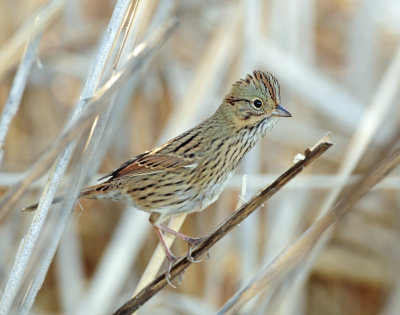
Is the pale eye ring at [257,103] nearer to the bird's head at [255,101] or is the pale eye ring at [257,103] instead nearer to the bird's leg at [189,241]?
the bird's head at [255,101]

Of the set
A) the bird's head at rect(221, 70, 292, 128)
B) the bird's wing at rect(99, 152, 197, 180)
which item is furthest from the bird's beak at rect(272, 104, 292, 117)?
the bird's wing at rect(99, 152, 197, 180)

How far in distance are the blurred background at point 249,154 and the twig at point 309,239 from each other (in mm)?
1312

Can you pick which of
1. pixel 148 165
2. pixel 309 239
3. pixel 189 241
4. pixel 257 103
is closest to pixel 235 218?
pixel 309 239

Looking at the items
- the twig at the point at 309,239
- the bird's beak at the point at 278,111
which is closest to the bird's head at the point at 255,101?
the bird's beak at the point at 278,111

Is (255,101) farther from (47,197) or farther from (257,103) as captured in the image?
(47,197)

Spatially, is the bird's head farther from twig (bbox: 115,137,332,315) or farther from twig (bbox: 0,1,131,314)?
twig (bbox: 0,1,131,314)

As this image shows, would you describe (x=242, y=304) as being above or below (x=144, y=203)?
below

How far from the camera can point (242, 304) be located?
71.3 inches

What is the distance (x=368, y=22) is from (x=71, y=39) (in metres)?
1.98

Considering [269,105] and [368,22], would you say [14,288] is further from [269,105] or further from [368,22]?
[368,22]

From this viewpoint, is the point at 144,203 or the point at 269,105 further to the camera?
the point at 144,203

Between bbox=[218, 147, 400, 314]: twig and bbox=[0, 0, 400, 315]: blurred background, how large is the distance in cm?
131

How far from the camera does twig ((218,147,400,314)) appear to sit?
1.52 metres

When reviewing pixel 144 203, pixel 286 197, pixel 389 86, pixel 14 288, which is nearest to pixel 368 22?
pixel 389 86
